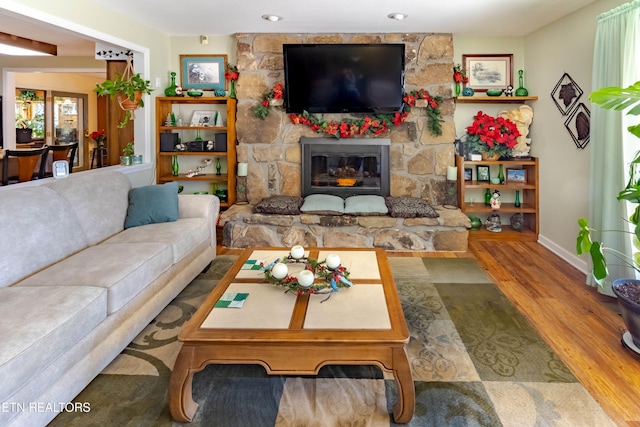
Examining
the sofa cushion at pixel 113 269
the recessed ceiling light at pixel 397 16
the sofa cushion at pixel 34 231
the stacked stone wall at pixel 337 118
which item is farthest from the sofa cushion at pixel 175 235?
the recessed ceiling light at pixel 397 16

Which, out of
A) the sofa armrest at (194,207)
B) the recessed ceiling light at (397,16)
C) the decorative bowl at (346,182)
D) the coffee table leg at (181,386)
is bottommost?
the coffee table leg at (181,386)

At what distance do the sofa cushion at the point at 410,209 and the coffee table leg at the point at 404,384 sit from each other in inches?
112

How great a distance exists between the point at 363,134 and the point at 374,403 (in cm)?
359

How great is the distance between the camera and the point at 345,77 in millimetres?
4855

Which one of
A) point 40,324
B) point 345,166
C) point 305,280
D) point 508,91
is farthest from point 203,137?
point 40,324

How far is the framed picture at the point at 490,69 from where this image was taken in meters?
5.12

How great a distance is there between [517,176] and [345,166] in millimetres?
2004

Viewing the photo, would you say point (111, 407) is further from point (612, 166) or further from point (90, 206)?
point (612, 166)

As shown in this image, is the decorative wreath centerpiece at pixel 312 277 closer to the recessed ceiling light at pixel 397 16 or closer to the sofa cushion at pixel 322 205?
the sofa cushion at pixel 322 205

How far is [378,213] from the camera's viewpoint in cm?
456

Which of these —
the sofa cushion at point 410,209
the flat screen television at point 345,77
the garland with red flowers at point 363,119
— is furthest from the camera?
the garland with red flowers at point 363,119

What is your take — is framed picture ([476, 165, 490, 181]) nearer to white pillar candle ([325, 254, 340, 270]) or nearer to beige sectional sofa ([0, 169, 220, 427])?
beige sectional sofa ([0, 169, 220, 427])

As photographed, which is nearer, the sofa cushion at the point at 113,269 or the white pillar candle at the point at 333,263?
the sofa cushion at the point at 113,269

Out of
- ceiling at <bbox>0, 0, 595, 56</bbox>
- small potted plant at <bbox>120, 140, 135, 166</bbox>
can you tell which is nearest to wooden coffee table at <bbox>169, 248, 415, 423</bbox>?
ceiling at <bbox>0, 0, 595, 56</bbox>
